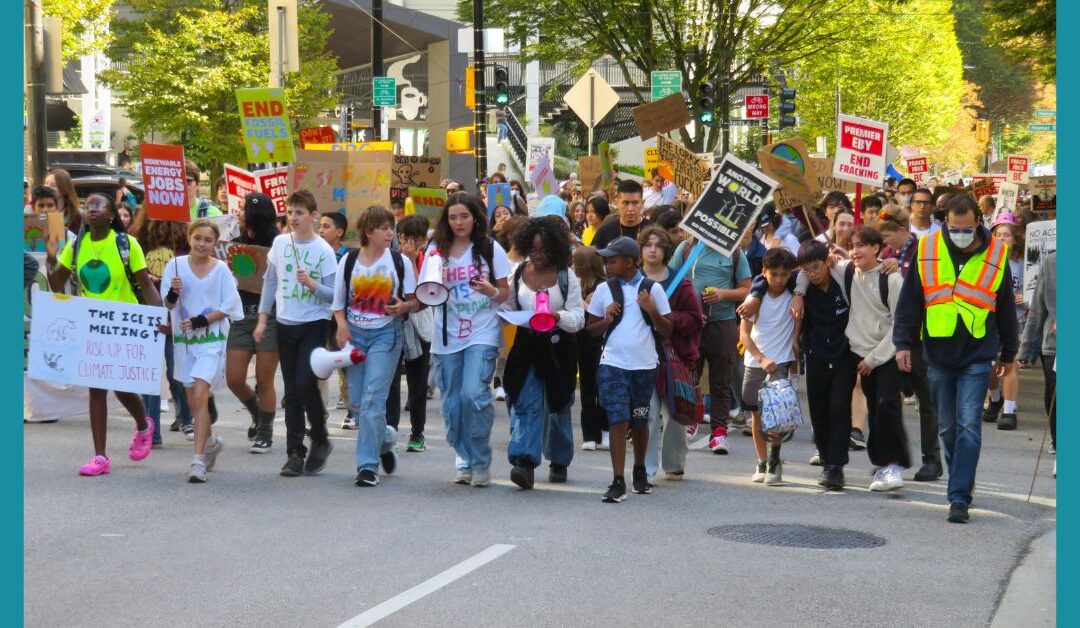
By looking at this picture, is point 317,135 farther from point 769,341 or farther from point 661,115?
point 769,341

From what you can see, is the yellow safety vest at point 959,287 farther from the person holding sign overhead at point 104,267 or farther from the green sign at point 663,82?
the green sign at point 663,82

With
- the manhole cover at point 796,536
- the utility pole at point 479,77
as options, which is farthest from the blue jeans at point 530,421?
the utility pole at point 479,77

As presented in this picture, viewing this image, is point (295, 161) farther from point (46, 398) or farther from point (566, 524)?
point (566, 524)

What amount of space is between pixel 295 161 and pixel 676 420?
596 cm

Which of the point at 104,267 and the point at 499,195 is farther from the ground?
the point at 499,195

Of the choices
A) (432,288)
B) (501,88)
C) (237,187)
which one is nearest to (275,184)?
(237,187)

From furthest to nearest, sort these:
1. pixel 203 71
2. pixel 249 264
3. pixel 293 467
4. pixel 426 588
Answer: pixel 203 71
pixel 249 264
pixel 293 467
pixel 426 588

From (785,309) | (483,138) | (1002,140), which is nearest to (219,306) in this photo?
(785,309)

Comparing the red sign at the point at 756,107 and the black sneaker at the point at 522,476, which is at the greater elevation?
the red sign at the point at 756,107

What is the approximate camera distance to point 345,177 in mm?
14906

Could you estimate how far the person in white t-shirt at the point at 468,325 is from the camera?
33.0ft

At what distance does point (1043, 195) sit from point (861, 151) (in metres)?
3.32

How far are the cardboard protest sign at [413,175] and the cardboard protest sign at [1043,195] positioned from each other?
6.74 m

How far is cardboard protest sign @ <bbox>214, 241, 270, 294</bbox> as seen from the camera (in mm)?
11617
